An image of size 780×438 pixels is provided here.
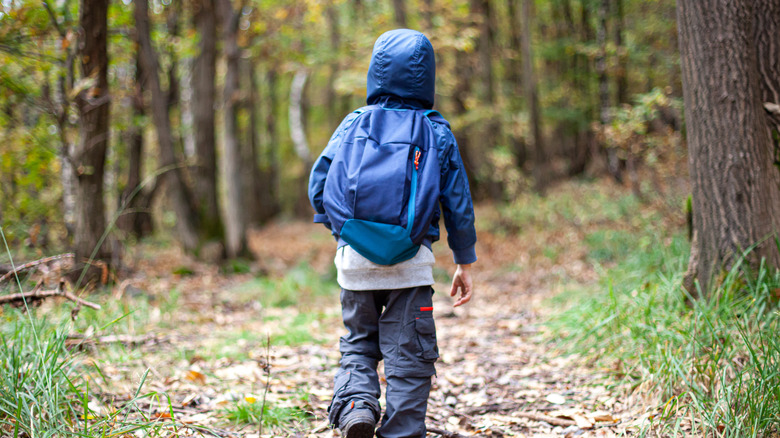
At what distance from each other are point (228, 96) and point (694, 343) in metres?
8.45

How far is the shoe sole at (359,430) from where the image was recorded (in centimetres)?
208

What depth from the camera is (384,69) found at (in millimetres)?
2346

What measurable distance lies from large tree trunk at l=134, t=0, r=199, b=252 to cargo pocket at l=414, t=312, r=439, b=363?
6477 mm

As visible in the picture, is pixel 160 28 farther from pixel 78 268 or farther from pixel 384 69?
pixel 384 69

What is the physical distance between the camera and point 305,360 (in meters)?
3.80

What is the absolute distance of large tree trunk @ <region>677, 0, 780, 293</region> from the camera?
313cm

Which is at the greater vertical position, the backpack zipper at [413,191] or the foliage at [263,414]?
the backpack zipper at [413,191]

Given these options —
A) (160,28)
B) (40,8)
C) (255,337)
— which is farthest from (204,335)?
(160,28)

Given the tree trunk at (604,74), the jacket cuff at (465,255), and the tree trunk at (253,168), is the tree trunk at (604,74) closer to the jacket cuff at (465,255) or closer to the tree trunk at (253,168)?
the jacket cuff at (465,255)

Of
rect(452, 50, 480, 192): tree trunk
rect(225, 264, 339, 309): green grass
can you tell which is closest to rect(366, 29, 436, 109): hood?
rect(225, 264, 339, 309): green grass

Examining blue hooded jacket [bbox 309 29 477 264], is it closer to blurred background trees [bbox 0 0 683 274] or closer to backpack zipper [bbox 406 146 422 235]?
backpack zipper [bbox 406 146 422 235]

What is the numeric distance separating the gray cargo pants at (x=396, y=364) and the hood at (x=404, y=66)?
0.93 m

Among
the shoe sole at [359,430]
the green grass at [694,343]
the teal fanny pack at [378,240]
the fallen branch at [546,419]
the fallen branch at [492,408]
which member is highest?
the teal fanny pack at [378,240]

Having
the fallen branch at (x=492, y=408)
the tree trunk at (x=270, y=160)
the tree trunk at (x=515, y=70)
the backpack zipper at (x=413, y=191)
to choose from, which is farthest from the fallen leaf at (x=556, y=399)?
the tree trunk at (x=270, y=160)
